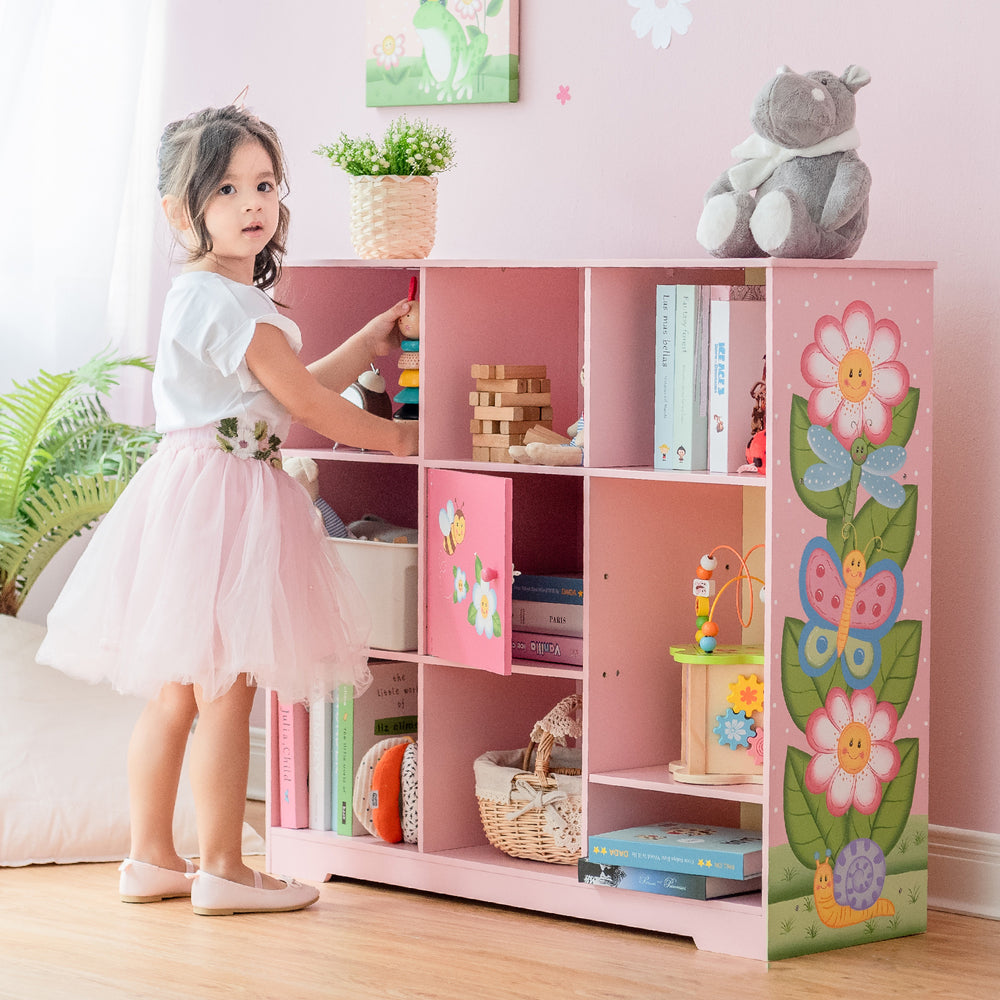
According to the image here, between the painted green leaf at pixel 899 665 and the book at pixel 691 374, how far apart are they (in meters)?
0.36

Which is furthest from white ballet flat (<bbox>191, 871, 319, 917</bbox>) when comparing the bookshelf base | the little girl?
the bookshelf base

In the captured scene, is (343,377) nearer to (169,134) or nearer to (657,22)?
(169,134)

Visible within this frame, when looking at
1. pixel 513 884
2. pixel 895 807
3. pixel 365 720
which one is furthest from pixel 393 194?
pixel 895 807

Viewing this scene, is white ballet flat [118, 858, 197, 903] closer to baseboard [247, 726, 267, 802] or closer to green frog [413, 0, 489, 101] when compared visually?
baseboard [247, 726, 267, 802]

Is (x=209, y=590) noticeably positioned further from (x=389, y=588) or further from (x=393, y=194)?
(x=393, y=194)

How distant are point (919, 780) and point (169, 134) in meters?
1.41

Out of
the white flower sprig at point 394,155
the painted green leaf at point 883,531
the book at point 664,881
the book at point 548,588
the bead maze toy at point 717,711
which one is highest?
the white flower sprig at point 394,155

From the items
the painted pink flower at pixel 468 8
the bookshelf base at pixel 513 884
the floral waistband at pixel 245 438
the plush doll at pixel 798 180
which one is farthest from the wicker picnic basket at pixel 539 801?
the painted pink flower at pixel 468 8

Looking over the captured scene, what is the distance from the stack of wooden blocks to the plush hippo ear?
60 centimetres

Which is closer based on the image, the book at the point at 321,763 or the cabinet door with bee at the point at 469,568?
the cabinet door with bee at the point at 469,568

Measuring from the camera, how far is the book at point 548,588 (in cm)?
247

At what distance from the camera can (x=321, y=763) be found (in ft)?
8.70

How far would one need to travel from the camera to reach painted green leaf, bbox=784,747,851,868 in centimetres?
217

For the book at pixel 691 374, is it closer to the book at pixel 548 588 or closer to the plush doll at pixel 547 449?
the plush doll at pixel 547 449
